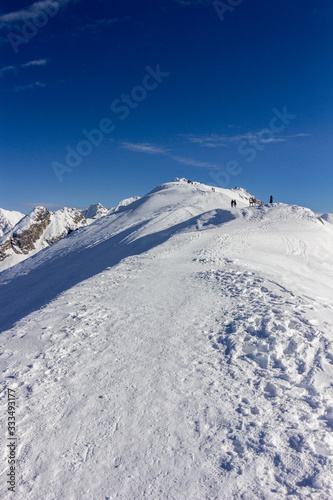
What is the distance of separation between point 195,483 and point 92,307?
715 cm

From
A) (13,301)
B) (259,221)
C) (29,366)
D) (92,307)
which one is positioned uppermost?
(259,221)

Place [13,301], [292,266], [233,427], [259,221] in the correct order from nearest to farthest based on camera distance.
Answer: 1. [233,427]
2. [292,266]
3. [13,301]
4. [259,221]

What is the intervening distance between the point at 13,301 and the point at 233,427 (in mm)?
20319

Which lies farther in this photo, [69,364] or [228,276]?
[228,276]

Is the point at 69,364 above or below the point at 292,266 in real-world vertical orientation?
below

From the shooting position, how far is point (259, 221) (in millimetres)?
24688

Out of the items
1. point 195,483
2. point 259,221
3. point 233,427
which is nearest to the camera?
point 195,483

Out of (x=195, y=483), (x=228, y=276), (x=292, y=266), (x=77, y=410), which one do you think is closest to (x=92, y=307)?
(x=77, y=410)

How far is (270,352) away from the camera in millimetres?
7266

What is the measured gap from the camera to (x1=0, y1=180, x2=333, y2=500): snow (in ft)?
14.8

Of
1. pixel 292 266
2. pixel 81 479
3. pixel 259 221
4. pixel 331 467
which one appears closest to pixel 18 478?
pixel 81 479

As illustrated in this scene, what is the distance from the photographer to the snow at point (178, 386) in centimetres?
450

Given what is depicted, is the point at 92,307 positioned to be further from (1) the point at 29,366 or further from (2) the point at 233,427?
(2) the point at 233,427

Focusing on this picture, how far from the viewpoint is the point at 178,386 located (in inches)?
252
